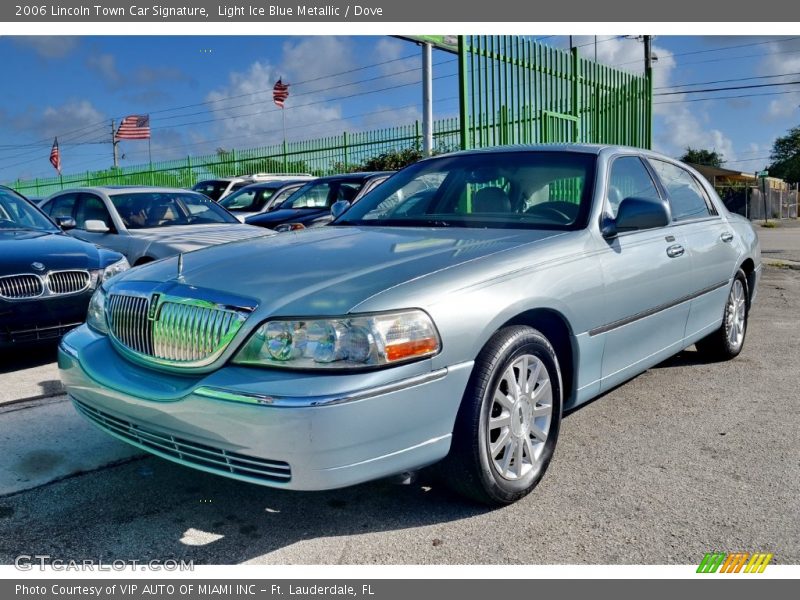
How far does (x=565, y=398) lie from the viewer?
3.55 metres

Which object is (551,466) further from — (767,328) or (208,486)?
(767,328)

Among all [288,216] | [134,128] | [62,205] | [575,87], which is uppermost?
[134,128]

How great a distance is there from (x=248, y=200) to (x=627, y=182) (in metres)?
10.0

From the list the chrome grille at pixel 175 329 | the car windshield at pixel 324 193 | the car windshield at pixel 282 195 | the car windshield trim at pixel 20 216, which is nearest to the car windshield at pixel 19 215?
the car windshield trim at pixel 20 216

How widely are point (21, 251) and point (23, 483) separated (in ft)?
9.11

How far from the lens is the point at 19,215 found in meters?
6.69

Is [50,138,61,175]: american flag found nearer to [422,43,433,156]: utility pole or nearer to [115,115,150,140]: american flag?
[115,115,150,140]: american flag

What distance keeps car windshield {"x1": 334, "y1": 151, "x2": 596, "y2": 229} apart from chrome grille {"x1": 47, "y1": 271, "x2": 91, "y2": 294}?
7.83 feet

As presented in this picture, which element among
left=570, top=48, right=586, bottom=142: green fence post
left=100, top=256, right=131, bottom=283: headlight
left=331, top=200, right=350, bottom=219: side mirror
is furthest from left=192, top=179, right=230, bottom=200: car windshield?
left=331, top=200, right=350, bottom=219: side mirror

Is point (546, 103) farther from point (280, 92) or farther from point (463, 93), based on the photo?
point (280, 92)

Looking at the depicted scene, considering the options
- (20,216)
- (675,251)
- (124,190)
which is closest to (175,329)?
(675,251)

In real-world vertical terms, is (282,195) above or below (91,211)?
above

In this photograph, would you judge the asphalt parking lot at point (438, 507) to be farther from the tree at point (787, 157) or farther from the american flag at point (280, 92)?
the tree at point (787, 157)
